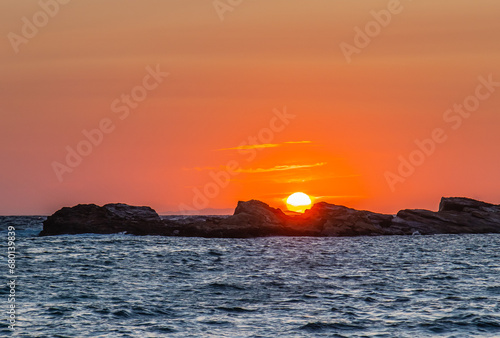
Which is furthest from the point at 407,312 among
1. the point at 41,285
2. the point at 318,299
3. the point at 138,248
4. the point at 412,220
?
the point at 412,220

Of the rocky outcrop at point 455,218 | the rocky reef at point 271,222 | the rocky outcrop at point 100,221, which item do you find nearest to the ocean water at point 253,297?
the rocky outcrop at point 100,221

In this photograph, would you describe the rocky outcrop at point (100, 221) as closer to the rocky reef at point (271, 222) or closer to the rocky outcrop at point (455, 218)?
the rocky reef at point (271, 222)

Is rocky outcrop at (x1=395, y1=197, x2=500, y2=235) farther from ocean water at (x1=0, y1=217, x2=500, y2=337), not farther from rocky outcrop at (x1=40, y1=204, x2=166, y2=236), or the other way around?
ocean water at (x1=0, y1=217, x2=500, y2=337)

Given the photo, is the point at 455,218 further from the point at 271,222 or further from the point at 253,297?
the point at 253,297

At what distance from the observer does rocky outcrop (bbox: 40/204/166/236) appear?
4008 inches

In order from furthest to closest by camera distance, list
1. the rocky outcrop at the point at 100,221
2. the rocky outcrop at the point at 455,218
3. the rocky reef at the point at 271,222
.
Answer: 1. the rocky outcrop at the point at 455,218
2. the rocky reef at the point at 271,222
3. the rocky outcrop at the point at 100,221

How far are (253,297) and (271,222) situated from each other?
71755 mm

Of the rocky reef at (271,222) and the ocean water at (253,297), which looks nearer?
the ocean water at (253,297)

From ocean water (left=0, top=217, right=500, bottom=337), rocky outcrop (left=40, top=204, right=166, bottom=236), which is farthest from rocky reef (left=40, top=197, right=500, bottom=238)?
ocean water (left=0, top=217, right=500, bottom=337)

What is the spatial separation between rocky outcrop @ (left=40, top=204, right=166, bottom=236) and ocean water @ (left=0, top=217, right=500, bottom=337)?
42.5 metres

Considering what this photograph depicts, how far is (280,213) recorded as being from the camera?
112 m

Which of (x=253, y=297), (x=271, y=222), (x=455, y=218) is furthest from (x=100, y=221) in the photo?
(x=253, y=297)

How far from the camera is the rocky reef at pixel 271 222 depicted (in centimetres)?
10275

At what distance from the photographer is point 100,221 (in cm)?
10319
